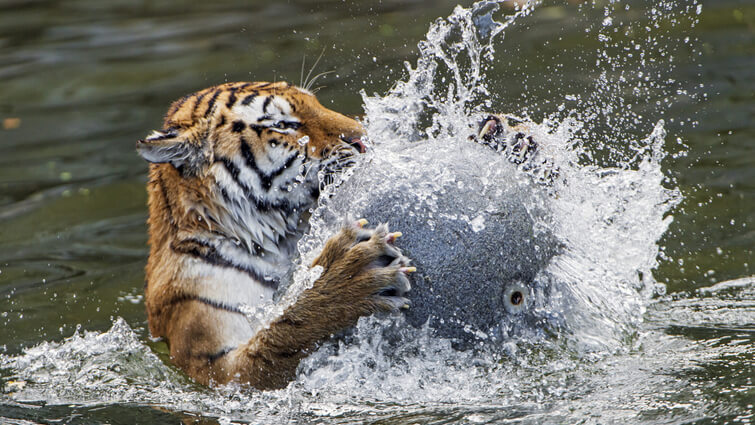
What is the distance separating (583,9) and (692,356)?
435 centimetres

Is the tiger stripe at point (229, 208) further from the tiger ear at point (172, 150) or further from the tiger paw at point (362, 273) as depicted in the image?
the tiger paw at point (362, 273)

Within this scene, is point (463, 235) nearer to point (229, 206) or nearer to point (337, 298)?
point (337, 298)

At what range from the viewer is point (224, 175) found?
2.70 meters

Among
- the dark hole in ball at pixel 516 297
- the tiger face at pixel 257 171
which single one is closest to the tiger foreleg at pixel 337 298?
the dark hole in ball at pixel 516 297

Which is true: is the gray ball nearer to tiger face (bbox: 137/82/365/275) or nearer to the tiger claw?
the tiger claw

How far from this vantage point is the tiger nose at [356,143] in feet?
8.73

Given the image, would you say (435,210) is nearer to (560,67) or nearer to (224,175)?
(224,175)

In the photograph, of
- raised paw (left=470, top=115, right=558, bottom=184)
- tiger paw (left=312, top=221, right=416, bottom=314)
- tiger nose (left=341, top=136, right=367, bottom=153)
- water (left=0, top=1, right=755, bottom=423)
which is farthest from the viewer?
tiger nose (left=341, top=136, right=367, bottom=153)

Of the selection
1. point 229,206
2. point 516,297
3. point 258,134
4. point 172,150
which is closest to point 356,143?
point 258,134

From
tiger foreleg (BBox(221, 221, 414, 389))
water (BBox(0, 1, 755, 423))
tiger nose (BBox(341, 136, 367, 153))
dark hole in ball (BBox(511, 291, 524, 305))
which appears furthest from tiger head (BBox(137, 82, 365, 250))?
dark hole in ball (BBox(511, 291, 524, 305))

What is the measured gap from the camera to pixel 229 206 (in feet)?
8.82

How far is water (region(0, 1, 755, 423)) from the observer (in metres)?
2.35

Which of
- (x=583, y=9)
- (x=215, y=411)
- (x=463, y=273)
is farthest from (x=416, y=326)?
(x=583, y=9)

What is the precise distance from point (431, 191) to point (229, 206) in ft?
2.28
